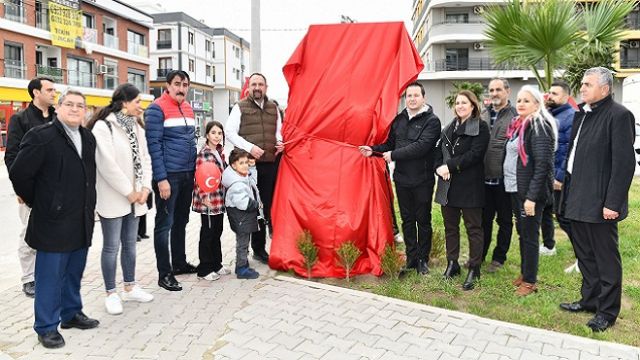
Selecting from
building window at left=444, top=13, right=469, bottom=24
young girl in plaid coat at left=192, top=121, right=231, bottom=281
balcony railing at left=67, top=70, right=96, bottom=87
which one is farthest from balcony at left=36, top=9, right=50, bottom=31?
young girl in plaid coat at left=192, top=121, right=231, bottom=281

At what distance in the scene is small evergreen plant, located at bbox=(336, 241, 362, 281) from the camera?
5203 millimetres

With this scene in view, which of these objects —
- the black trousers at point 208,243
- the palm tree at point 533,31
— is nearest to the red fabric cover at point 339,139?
the black trousers at point 208,243

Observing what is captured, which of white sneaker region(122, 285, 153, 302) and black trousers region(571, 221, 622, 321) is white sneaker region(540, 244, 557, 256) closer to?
black trousers region(571, 221, 622, 321)

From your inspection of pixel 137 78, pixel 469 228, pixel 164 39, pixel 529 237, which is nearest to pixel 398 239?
pixel 469 228

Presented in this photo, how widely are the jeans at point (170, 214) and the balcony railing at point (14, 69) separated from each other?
88.6ft

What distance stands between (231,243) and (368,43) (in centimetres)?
330

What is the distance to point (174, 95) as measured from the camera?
199 inches

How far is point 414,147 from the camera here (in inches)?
204

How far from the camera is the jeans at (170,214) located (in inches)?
201

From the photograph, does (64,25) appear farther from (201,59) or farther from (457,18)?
(201,59)

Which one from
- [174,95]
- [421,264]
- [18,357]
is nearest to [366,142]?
[421,264]

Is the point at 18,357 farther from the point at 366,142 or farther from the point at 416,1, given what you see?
the point at 416,1

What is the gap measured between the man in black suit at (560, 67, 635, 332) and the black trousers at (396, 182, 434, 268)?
1.34 metres

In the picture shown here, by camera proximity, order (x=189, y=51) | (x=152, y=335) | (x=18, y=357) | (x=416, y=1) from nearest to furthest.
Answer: (x=18, y=357) → (x=152, y=335) → (x=416, y=1) → (x=189, y=51)
